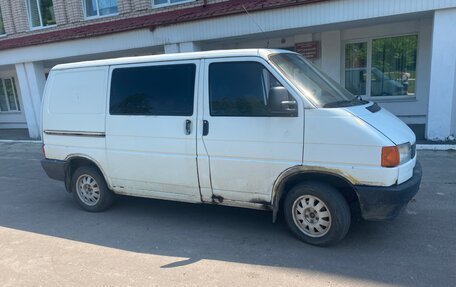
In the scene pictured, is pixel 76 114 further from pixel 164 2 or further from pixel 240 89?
pixel 164 2

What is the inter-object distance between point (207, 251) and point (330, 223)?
132cm

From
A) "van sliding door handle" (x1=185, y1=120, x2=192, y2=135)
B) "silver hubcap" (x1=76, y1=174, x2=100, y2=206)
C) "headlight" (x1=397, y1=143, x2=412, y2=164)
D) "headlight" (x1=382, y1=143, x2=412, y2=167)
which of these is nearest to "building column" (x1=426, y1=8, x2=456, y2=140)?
"headlight" (x1=397, y1=143, x2=412, y2=164)

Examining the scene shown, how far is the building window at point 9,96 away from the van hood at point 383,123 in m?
17.0

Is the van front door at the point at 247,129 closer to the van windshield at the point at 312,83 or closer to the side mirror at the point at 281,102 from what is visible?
the side mirror at the point at 281,102

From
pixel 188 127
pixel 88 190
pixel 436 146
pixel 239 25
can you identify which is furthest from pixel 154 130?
pixel 436 146

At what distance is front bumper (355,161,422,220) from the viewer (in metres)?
3.34

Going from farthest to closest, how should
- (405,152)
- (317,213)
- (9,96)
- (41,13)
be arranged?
(9,96)
(41,13)
(317,213)
(405,152)

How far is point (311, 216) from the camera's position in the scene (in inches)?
147

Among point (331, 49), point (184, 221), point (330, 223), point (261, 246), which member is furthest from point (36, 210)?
point (331, 49)

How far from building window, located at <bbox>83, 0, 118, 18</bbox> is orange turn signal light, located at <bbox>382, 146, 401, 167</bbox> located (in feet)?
37.1

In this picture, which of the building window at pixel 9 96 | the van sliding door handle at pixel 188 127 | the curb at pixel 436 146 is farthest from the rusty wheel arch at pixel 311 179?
the building window at pixel 9 96

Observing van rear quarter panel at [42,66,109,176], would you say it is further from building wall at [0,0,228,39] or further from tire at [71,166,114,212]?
building wall at [0,0,228,39]

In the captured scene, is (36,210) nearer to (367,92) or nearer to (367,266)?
(367,266)

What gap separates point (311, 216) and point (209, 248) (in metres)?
1.15
